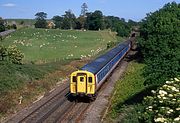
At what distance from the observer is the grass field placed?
75.4 m

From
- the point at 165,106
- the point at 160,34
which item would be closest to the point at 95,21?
the point at 160,34

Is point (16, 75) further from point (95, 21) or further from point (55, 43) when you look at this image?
→ point (95, 21)

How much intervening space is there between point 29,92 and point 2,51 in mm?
16689

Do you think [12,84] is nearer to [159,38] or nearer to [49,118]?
[49,118]

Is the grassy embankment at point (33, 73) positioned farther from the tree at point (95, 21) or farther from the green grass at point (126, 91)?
the tree at point (95, 21)

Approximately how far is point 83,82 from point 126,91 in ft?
Answer: 20.5

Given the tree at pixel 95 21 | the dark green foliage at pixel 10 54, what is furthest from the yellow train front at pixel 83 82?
the tree at pixel 95 21

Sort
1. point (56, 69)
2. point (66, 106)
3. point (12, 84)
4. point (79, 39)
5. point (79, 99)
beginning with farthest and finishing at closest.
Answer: point (79, 39), point (56, 69), point (12, 84), point (79, 99), point (66, 106)

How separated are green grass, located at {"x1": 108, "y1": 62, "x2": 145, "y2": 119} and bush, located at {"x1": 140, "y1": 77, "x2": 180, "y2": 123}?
30.1 ft

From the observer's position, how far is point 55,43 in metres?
98.9

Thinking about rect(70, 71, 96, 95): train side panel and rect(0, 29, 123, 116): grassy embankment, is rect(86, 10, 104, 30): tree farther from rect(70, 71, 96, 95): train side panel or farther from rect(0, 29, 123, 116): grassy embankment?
rect(70, 71, 96, 95): train side panel

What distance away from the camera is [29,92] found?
109 ft

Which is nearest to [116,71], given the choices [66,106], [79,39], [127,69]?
[127,69]

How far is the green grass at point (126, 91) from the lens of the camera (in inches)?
1080
